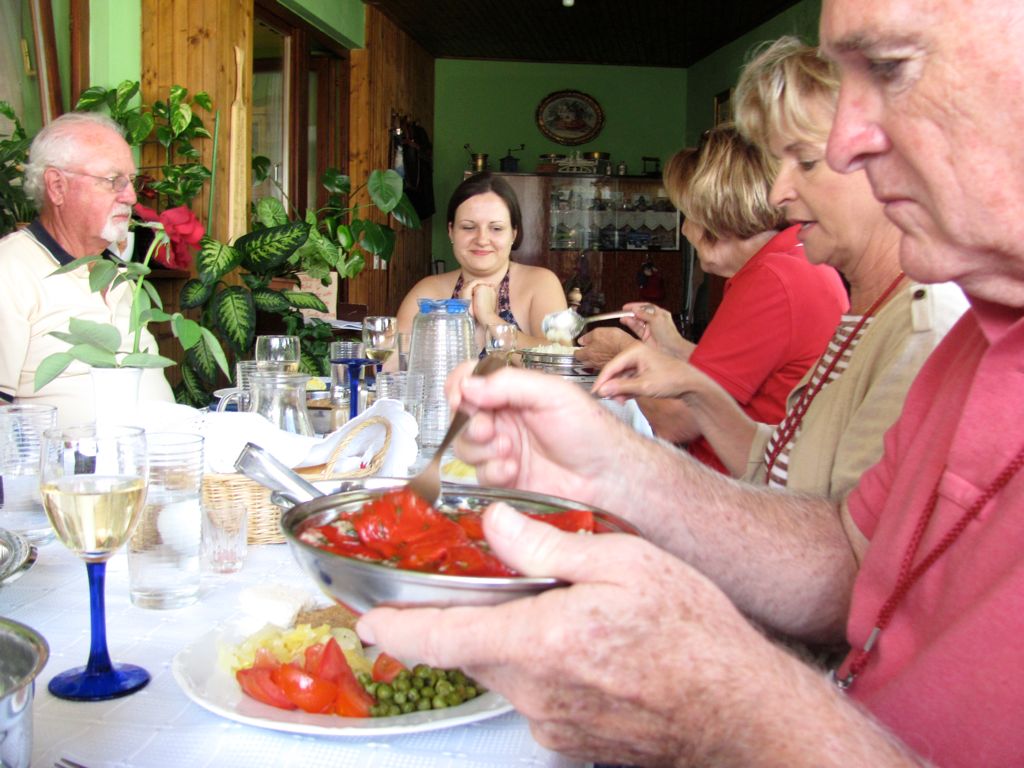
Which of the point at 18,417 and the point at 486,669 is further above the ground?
the point at 18,417

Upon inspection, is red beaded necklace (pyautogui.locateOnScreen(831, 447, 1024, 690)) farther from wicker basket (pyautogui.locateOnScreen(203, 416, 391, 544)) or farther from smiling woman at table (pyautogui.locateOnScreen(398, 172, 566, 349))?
smiling woman at table (pyautogui.locateOnScreen(398, 172, 566, 349))

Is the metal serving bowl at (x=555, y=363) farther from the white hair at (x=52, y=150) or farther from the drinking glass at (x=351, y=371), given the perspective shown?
the white hair at (x=52, y=150)

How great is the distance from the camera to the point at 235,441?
1.31 metres

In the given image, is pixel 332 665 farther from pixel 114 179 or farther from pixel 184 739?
pixel 114 179

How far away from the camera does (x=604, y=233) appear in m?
9.95

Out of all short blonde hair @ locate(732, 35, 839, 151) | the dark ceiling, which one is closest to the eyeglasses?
short blonde hair @ locate(732, 35, 839, 151)

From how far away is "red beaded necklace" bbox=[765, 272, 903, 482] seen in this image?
164 cm

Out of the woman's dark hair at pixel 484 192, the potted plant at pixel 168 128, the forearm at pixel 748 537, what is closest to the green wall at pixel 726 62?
the woman's dark hair at pixel 484 192

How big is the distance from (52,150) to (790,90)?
2.50 meters

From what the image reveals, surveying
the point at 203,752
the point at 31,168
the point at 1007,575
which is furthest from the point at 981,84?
the point at 31,168

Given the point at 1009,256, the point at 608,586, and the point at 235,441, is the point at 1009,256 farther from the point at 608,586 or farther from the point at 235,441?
the point at 235,441

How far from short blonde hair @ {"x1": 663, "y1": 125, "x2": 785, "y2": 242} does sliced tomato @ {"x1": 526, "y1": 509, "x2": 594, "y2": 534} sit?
1881 mm

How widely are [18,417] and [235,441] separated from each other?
287 millimetres

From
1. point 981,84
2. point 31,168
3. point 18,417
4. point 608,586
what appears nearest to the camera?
point 608,586
